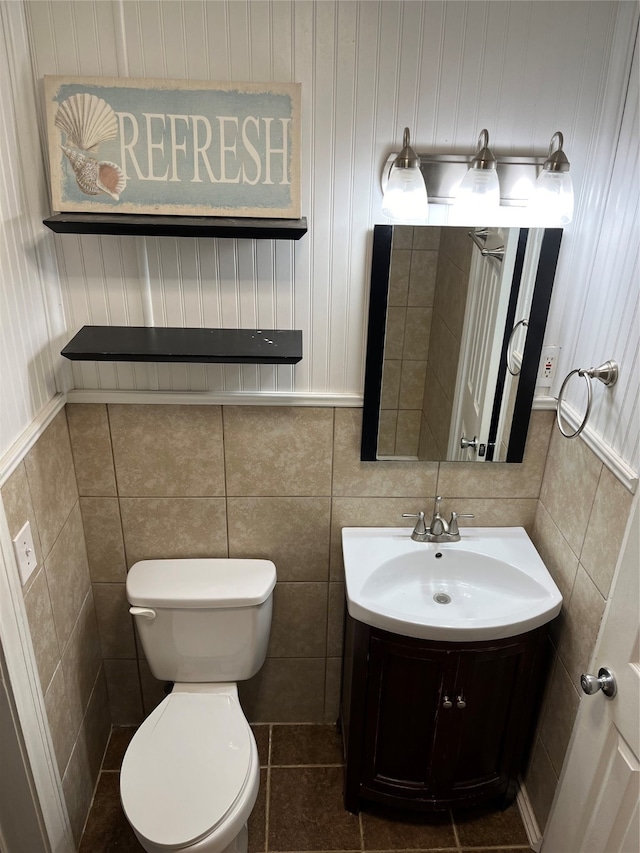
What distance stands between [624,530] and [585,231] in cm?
80

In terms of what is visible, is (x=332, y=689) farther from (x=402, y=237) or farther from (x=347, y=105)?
(x=347, y=105)

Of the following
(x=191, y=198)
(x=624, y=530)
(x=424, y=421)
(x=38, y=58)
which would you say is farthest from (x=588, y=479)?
(x=38, y=58)

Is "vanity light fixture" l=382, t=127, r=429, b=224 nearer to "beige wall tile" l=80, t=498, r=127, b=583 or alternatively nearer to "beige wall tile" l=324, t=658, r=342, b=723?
"beige wall tile" l=80, t=498, r=127, b=583

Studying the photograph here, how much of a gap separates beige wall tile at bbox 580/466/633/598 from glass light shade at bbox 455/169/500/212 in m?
0.73

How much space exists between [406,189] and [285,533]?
3.66 feet

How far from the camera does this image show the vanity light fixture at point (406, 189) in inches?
61.2

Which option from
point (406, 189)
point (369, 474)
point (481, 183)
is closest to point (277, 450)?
point (369, 474)

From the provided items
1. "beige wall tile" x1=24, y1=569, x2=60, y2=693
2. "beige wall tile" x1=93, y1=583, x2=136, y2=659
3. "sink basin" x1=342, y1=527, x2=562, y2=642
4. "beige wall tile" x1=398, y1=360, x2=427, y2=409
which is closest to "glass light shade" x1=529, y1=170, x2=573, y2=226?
"beige wall tile" x1=398, y1=360, x2=427, y2=409

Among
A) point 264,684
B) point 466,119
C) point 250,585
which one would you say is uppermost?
point 466,119

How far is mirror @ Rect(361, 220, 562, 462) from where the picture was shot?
175 centimetres

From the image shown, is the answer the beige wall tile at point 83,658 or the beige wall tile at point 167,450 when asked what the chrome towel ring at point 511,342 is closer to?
the beige wall tile at point 167,450

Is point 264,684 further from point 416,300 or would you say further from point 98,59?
point 98,59

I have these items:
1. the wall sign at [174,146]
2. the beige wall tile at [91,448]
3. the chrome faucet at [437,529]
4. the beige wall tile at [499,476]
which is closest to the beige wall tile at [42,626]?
the beige wall tile at [91,448]

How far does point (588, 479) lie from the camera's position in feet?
5.62
